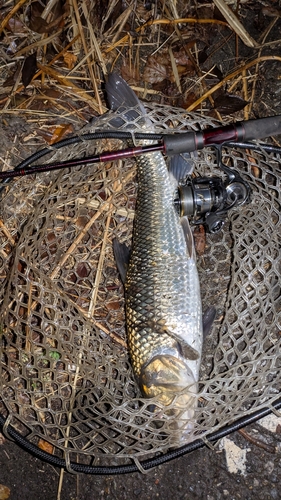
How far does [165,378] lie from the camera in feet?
7.70

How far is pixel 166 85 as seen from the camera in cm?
306

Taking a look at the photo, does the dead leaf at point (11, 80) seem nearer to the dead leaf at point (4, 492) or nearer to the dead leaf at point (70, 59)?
the dead leaf at point (70, 59)

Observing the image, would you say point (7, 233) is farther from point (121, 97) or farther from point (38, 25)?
point (38, 25)

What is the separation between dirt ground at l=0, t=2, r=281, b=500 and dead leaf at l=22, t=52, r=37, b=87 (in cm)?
234

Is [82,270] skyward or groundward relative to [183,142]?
groundward

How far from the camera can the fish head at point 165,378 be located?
2.32 metres

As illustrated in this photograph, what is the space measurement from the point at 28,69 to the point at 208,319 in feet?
6.64

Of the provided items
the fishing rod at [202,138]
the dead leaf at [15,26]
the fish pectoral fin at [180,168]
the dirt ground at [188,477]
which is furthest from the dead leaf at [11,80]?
the dirt ground at [188,477]

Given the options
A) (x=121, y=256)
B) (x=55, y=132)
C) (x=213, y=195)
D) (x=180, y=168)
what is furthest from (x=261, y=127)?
(x=55, y=132)

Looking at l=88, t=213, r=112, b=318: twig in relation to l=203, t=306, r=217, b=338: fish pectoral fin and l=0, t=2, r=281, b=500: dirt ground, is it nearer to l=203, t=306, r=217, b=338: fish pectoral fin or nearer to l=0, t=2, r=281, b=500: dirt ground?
l=203, t=306, r=217, b=338: fish pectoral fin

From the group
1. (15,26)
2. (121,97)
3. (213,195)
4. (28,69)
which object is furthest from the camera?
(15,26)

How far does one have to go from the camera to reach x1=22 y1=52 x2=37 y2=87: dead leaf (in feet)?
9.84

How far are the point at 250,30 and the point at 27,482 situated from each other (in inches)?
130

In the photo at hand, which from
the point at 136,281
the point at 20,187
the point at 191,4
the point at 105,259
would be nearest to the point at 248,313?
the point at 136,281
